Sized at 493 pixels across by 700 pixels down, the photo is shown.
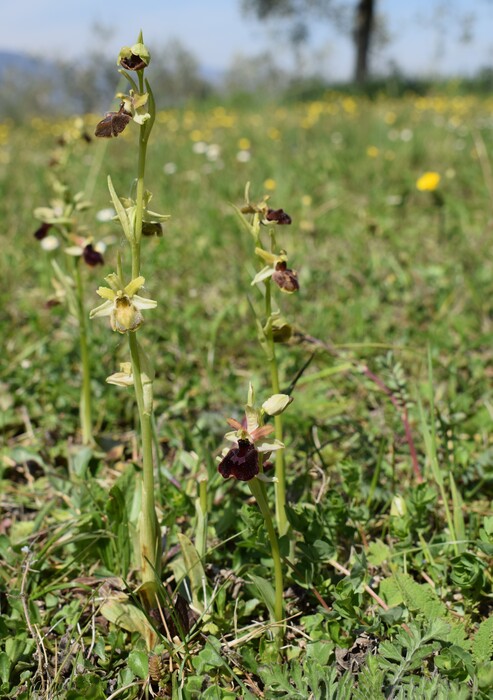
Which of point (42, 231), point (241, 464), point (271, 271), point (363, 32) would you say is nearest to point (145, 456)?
A: point (241, 464)

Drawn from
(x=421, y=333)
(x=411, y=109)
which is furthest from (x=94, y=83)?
(x=421, y=333)

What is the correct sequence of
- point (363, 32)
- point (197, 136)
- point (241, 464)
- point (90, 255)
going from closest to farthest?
point (241, 464) → point (90, 255) → point (197, 136) → point (363, 32)

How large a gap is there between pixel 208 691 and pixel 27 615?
0.48 metres

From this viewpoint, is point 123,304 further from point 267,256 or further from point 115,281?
point 267,256

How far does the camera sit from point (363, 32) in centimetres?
2069

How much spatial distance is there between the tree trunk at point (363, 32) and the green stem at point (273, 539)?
21093 millimetres

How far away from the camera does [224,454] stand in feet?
4.11

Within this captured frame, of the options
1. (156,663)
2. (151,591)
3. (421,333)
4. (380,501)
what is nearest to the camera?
(156,663)

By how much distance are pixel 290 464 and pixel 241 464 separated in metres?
0.88

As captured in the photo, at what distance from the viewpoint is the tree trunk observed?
808 inches

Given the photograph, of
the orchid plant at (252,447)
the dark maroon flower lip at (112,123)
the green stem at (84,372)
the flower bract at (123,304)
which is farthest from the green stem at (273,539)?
the green stem at (84,372)

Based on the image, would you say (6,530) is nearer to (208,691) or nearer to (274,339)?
(208,691)

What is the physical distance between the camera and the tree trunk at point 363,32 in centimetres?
2053

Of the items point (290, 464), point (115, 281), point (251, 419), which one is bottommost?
point (290, 464)
